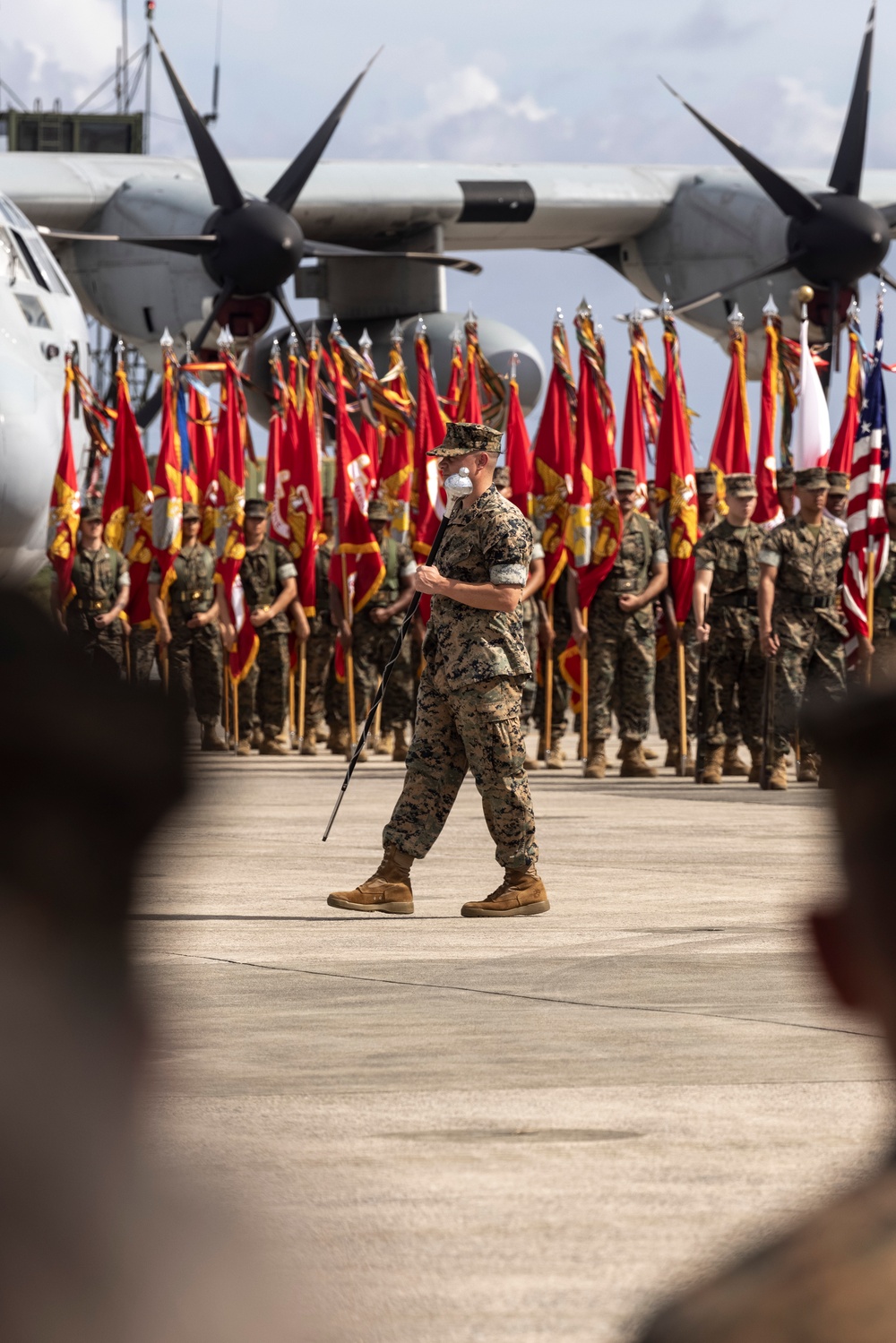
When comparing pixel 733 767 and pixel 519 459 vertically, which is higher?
pixel 519 459

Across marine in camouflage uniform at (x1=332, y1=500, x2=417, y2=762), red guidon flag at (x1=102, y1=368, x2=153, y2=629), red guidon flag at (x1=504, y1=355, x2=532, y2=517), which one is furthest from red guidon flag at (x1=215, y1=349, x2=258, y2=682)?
red guidon flag at (x1=504, y1=355, x2=532, y2=517)

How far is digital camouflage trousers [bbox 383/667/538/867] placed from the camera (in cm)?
708

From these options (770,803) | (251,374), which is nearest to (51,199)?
(251,374)

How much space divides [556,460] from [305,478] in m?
2.92

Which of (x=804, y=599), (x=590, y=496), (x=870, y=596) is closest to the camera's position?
(x=804, y=599)

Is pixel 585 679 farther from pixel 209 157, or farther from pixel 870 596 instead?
pixel 209 157

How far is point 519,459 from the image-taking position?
17.1m

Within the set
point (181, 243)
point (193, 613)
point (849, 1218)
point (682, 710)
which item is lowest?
point (682, 710)

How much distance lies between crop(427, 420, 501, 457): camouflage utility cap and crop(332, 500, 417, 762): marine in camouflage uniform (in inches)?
333

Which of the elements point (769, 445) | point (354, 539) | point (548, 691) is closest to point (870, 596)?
point (548, 691)

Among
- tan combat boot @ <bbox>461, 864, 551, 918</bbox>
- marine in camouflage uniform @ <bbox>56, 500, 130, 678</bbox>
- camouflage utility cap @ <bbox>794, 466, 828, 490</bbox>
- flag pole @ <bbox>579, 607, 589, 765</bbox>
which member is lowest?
flag pole @ <bbox>579, 607, 589, 765</bbox>

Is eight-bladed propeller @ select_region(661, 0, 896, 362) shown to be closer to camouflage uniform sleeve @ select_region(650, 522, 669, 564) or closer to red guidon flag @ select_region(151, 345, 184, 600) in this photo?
red guidon flag @ select_region(151, 345, 184, 600)

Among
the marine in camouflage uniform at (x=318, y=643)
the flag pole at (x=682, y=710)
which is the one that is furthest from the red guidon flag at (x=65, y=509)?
the flag pole at (x=682, y=710)

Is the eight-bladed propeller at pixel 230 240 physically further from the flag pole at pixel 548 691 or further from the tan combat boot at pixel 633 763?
the tan combat boot at pixel 633 763
